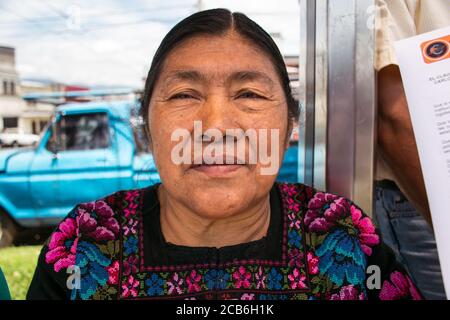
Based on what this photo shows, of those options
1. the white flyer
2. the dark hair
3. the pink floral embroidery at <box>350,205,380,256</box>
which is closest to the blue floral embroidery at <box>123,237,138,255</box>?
the dark hair

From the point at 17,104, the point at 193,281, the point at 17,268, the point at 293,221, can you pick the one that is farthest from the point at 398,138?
the point at 17,268

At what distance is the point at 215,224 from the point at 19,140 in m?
0.86

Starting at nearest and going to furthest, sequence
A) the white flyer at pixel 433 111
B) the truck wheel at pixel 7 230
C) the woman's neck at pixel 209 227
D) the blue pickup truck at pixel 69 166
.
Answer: the white flyer at pixel 433 111 < the woman's neck at pixel 209 227 < the blue pickup truck at pixel 69 166 < the truck wheel at pixel 7 230

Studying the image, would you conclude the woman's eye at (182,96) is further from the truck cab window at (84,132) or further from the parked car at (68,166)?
the truck cab window at (84,132)

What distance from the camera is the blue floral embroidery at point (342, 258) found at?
110 cm

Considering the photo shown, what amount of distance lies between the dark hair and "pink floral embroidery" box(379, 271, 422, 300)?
558mm

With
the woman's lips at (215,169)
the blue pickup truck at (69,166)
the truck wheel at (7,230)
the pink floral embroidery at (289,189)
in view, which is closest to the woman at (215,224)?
the woman's lips at (215,169)

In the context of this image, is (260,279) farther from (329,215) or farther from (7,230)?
(7,230)

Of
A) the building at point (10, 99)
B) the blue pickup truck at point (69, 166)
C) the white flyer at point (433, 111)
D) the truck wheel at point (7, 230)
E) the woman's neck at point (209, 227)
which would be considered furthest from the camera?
the truck wheel at point (7, 230)

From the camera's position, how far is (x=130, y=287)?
42.3 inches

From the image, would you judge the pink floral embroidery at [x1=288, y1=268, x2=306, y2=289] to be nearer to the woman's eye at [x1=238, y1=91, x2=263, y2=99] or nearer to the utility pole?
the woman's eye at [x1=238, y1=91, x2=263, y2=99]

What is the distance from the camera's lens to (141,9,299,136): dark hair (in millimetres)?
1108

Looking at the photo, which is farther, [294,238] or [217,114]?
[294,238]

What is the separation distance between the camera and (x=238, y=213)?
1.07 m
